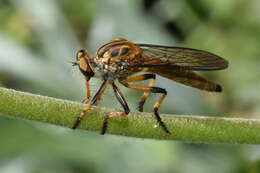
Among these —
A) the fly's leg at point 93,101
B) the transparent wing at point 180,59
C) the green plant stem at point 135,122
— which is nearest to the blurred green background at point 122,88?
the transparent wing at point 180,59

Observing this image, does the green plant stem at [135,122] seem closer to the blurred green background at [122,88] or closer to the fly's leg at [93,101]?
the fly's leg at [93,101]

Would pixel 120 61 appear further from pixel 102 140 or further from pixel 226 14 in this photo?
pixel 226 14

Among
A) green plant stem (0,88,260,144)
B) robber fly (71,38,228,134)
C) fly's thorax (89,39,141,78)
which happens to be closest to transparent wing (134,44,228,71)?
robber fly (71,38,228,134)

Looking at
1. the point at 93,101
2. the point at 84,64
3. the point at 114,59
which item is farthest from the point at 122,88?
the point at 93,101

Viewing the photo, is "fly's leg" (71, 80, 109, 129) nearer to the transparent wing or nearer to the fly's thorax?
the fly's thorax

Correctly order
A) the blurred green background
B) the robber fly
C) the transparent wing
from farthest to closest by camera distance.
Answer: the blurred green background
the robber fly
the transparent wing

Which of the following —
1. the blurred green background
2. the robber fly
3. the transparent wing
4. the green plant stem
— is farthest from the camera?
the blurred green background
